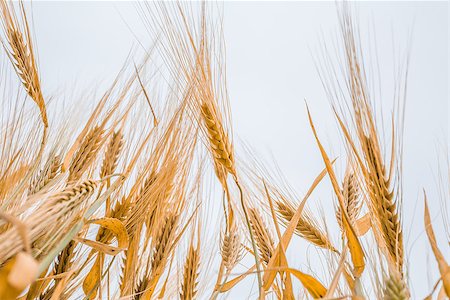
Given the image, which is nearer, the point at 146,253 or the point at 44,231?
the point at 44,231

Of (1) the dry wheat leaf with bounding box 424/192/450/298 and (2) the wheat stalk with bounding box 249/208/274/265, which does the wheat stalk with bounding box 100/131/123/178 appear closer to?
(2) the wheat stalk with bounding box 249/208/274/265

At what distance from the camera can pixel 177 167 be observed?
805mm

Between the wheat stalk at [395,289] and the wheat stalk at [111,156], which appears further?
the wheat stalk at [111,156]

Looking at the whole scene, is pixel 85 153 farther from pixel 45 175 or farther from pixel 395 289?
pixel 395 289

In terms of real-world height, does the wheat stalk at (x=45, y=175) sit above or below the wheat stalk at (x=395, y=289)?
above

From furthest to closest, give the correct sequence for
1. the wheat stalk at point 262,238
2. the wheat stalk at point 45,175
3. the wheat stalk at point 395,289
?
the wheat stalk at point 262,238 < the wheat stalk at point 45,175 < the wheat stalk at point 395,289

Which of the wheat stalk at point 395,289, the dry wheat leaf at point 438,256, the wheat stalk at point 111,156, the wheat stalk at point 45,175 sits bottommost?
the wheat stalk at point 395,289

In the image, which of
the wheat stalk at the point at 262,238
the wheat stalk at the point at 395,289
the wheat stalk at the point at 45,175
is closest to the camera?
the wheat stalk at the point at 395,289

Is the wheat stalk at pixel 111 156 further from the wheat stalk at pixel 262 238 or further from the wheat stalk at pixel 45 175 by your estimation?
the wheat stalk at pixel 262 238

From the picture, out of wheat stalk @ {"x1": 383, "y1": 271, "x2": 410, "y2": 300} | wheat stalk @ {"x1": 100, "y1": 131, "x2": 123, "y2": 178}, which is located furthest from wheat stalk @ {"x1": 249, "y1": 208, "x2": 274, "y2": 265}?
wheat stalk @ {"x1": 383, "y1": 271, "x2": 410, "y2": 300}

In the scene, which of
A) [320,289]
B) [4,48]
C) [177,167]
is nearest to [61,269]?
[177,167]

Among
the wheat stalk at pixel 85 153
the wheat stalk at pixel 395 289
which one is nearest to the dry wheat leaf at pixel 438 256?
the wheat stalk at pixel 395 289

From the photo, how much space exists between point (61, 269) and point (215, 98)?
0.99 ft

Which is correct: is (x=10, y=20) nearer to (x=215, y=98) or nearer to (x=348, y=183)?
(x=215, y=98)
